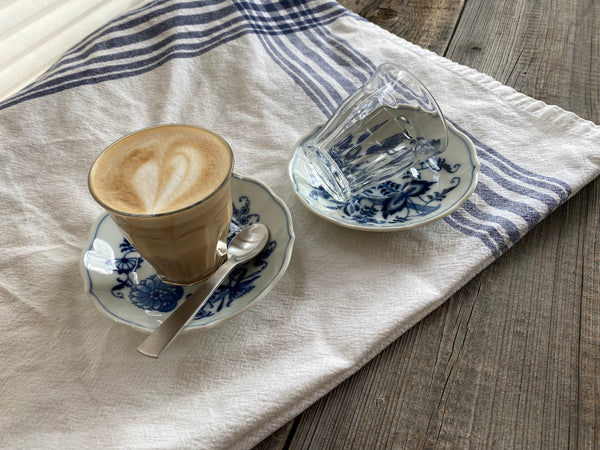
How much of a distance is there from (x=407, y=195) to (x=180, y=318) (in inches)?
13.3

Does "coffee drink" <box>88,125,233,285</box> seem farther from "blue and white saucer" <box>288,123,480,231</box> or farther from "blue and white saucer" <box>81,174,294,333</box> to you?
"blue and white saucer" <box>288,123,480,231</box>

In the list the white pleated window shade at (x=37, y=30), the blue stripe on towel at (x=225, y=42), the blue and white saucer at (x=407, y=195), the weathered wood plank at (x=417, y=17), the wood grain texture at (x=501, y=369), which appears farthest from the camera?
the white pleated window shade at (x=37, y=30)

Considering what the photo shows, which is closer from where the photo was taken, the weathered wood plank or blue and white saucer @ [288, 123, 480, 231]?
blue and white saucer @ [288, 123, 480, 231]

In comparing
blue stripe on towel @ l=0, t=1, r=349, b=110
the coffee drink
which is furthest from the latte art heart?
blue stripe on towel @ l=0, t=1, r=349, b=110

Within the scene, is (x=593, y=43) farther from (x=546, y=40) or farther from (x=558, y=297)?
(x=558, y=297)

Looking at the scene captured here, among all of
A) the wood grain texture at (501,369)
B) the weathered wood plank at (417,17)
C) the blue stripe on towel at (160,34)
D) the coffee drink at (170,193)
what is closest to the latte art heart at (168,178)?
the coffee drink at (170,193)

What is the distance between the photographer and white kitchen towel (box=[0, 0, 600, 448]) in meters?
0.54

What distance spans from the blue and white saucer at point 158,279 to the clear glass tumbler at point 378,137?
0.09 meters

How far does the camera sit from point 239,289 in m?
0.61

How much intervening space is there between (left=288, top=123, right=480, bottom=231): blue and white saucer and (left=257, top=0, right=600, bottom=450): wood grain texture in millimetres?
101

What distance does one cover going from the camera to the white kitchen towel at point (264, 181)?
54 centimetres

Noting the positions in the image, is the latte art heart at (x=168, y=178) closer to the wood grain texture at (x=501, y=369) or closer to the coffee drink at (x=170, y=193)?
the coffee drink at (x=170, y=193)

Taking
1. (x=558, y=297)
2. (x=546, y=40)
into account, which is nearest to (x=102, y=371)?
(x=558, y=297)

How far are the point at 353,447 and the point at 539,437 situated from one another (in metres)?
0.17
